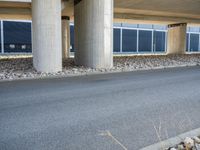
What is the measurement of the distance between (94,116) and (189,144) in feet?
6.82

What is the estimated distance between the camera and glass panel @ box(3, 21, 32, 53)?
115 ft

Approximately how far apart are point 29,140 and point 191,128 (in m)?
2.75

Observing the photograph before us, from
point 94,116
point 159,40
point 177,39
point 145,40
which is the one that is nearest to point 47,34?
point 94,116

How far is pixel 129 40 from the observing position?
41.6m

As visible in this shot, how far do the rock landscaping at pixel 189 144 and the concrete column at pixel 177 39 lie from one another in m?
28.4

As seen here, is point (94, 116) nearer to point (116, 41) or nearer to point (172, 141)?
point (172, 141)

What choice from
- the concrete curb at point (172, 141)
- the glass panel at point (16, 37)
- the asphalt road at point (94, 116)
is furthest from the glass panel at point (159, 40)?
the concrete curb at point (172, 141)

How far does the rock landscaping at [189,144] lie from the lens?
355cm

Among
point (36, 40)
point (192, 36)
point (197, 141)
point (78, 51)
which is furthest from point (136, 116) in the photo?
point (192, 36)

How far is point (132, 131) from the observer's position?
4285mm

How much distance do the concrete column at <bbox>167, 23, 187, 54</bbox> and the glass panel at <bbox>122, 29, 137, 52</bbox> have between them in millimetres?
10101

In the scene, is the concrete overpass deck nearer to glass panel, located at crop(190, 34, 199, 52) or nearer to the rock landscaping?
the rock landscaping

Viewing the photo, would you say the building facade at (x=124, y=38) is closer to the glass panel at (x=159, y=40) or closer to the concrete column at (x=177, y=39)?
the glass panel at (x=159, y=40)

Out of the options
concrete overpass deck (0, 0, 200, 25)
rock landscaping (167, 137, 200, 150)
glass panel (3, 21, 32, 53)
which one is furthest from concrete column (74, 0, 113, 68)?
glass panel (3, 21, 32, 53)
